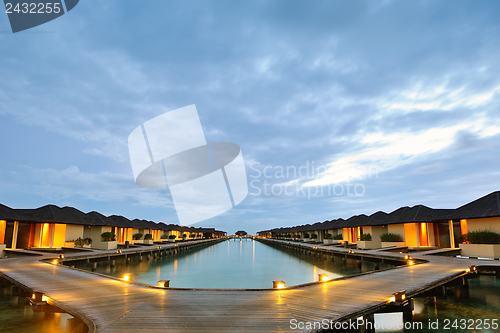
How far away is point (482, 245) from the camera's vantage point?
1571 cm

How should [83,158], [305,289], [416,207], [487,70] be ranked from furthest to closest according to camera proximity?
[83,158] < [416,207] < [487,70] < [305,289]

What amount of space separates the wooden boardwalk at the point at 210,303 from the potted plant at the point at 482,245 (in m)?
8.63

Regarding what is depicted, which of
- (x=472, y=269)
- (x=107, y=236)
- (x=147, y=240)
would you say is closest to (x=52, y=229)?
(x=107, y=236)

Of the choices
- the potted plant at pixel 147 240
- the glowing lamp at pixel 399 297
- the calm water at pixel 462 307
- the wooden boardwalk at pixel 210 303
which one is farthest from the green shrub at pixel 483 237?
the potted plant at pixel 147 240

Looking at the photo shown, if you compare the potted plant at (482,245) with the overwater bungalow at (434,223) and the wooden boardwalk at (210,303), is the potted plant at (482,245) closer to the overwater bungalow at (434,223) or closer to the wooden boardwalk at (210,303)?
the overwater bungalow at (434,223)

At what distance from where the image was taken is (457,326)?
8.29 meters

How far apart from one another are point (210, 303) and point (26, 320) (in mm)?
7037

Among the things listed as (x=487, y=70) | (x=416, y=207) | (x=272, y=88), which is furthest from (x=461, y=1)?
(x=272, y=88)

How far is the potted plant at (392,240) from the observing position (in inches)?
951

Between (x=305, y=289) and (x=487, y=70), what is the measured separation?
2352 centimetres

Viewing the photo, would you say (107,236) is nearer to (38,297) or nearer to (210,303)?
(38,297)

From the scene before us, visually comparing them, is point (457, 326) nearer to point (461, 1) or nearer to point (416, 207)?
point (416, 207)

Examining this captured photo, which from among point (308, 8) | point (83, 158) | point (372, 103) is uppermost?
point (308, 8)

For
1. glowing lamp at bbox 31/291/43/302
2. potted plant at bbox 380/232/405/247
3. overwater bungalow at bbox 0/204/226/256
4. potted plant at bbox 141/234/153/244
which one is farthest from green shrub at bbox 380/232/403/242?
potted plant at bbox 141/234/153/244
